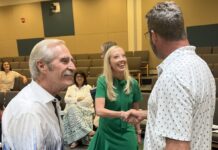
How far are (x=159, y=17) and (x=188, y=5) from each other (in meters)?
8.71

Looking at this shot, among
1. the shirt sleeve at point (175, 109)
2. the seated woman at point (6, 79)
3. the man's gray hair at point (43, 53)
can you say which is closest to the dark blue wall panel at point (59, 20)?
the seated woman at point (6, 79)

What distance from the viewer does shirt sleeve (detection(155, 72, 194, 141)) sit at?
1.03m

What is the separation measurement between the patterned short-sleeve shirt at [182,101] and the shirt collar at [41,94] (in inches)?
18.2

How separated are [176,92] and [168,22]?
0.29m

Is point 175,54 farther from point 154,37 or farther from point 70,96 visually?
point 70,96

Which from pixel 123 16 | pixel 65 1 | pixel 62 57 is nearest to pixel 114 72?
pixel 62 57

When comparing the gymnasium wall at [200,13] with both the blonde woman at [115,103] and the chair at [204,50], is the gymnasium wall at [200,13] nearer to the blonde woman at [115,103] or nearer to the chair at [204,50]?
the chair at [204,50]

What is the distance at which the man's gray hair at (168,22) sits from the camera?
1109mm

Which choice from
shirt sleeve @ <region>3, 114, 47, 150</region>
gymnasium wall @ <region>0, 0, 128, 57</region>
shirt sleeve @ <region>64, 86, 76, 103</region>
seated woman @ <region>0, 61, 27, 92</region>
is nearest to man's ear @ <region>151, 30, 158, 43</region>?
shirt sleeve @ <region>3, 114, 47, 150</region>

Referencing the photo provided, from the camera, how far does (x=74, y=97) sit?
4812 millimetres

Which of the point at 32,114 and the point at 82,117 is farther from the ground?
the point at 32,114

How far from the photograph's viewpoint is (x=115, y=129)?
2.23 m

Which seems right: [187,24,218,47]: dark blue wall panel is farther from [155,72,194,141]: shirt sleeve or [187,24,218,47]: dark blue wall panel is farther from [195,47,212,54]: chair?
[155,72,194,141]: shirt sleeve

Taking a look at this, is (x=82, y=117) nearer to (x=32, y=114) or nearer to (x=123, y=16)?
(x=32, y=114)
